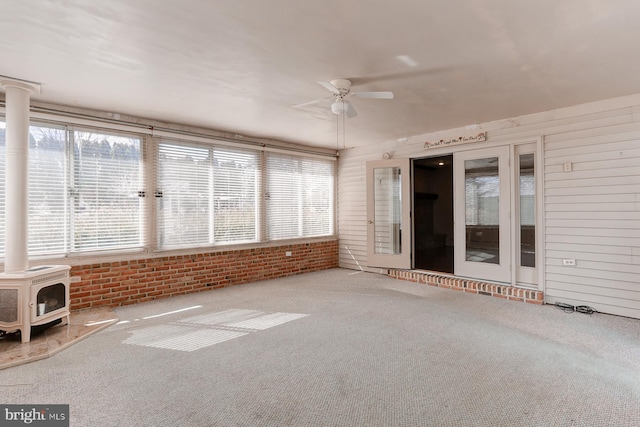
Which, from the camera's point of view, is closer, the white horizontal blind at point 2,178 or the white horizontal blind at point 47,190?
the white horizontal blind at point 2,178

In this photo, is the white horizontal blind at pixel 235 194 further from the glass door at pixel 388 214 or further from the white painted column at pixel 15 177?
the white painted column at pixel 15 177

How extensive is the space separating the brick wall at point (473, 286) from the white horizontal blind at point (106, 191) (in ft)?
14.9

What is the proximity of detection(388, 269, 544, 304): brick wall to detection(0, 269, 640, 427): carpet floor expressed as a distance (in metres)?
0.32

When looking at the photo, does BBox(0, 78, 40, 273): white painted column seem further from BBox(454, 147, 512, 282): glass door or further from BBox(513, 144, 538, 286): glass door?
BBox(513, 144, 538, 286): glass door

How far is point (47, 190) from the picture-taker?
3965mm

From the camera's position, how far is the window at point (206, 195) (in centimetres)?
491

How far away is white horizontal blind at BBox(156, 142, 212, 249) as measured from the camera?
191 inches

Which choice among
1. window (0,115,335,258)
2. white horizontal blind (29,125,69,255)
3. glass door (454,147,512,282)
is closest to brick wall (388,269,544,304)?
glass door (454,147,512,282)

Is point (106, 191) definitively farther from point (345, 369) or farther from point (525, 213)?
point (525, 213)

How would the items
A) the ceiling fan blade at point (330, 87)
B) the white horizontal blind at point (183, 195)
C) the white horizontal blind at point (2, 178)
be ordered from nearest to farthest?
the ceiling fan blade at point (330, 87) → the white horizontal blind at point (2, 178) → the white horizontal blind at point (183, 195)

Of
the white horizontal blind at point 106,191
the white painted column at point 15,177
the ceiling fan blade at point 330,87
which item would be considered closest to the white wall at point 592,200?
the ceiling fan blade at point 330,87

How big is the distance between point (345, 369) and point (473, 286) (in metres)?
3.33

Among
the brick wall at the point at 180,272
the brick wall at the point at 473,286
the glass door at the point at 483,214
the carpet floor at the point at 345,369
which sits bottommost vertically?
the carpet floor at the point at 345,369

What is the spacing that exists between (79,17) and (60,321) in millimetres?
3166
